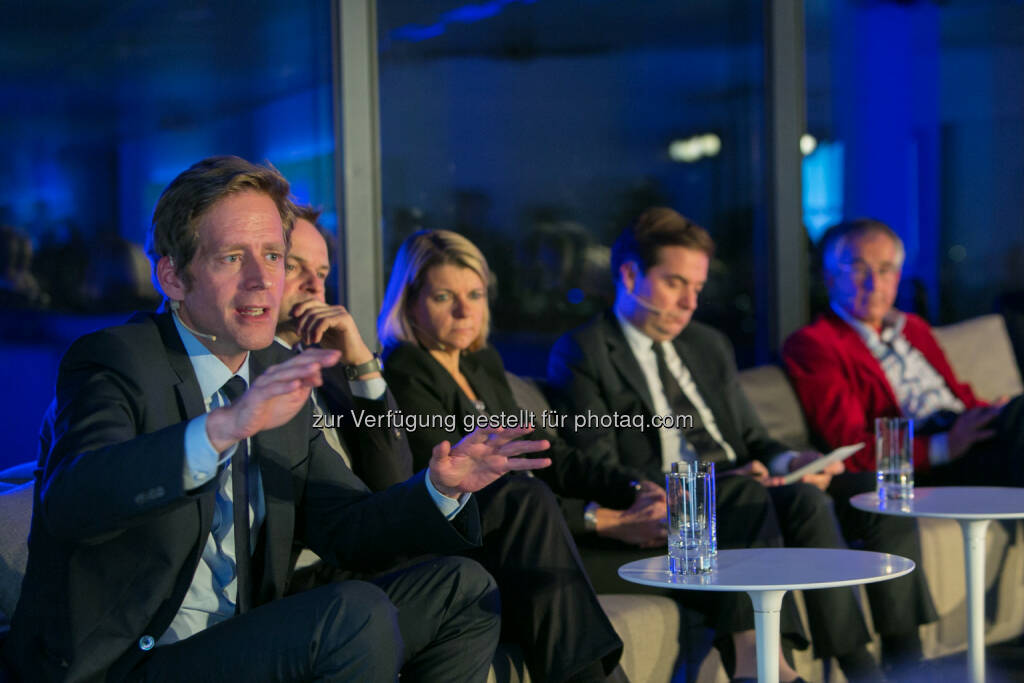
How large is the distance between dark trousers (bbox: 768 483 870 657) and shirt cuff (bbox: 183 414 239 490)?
6.52ft

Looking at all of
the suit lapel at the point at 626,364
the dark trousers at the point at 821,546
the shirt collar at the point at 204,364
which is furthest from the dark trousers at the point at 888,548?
the shirt collar at the point at 204,364

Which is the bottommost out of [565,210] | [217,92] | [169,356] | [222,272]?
[169,356]

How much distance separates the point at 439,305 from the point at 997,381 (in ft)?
8.98

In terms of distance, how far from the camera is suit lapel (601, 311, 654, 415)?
3.58m

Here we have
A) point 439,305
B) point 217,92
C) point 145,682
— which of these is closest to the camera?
point 145,682

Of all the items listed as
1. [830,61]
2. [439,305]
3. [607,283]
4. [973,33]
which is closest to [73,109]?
[439,305]

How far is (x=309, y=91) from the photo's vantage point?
404 cm

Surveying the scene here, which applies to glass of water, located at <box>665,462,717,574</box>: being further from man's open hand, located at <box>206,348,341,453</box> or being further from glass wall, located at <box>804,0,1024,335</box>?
glass wall, located at <box>804,0,1024,335</box>

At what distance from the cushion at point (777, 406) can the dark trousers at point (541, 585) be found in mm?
1694

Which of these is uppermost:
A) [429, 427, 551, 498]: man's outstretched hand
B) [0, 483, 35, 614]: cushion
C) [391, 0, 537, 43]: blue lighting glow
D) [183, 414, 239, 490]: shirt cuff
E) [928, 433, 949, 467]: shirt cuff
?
[391, 0, 537, 43]: blue lighting glow

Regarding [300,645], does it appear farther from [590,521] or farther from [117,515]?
[590,521]

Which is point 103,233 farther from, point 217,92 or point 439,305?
point 439,305

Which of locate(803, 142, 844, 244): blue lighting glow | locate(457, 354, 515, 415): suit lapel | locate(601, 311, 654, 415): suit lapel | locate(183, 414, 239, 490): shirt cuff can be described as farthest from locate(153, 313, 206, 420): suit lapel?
locate(803, 142, 844, 244): blue lighting glow

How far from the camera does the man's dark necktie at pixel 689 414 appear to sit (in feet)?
12.0
